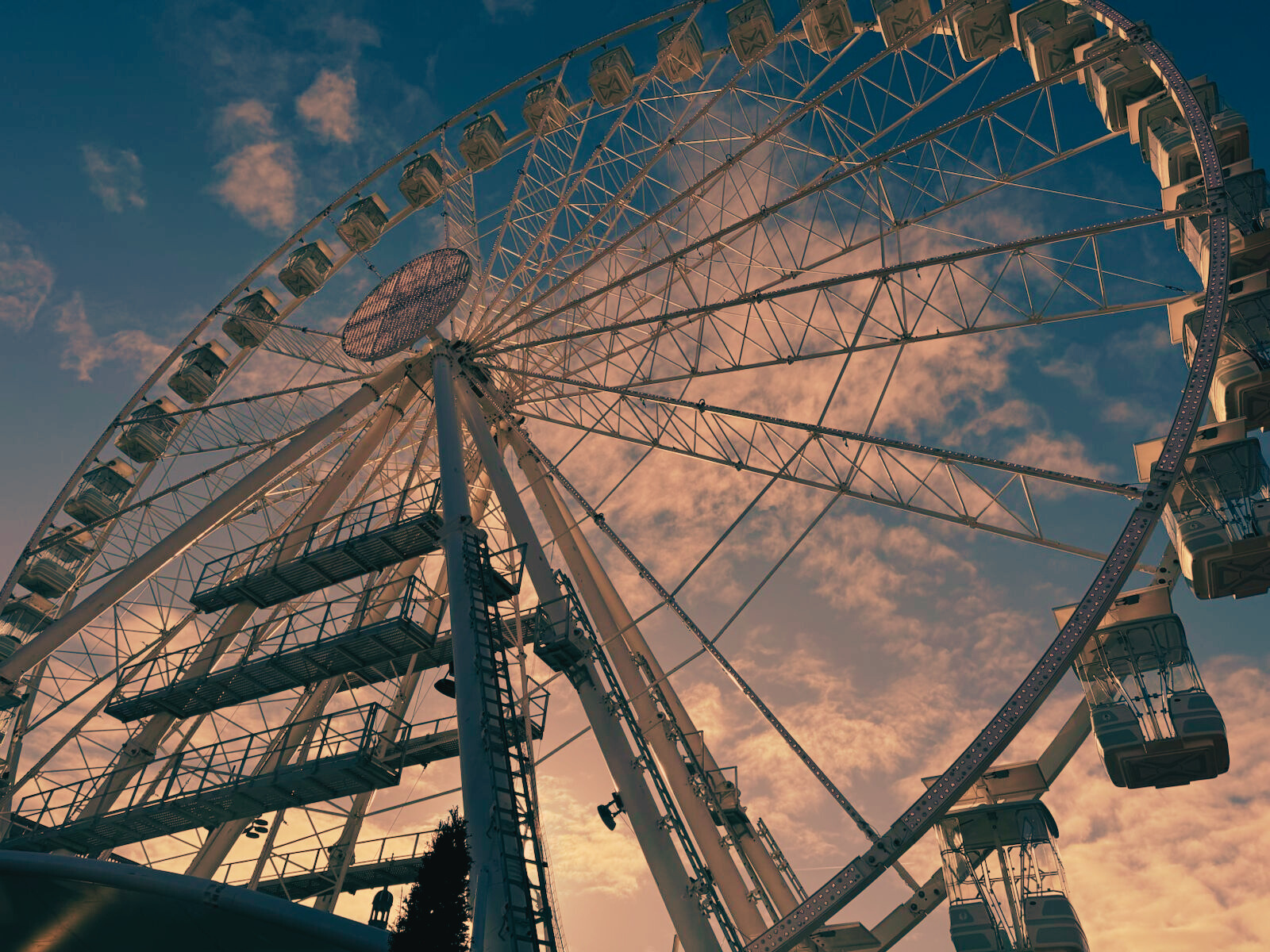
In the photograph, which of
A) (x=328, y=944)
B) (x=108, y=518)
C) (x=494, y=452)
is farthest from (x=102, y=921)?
(x=108, y=518)

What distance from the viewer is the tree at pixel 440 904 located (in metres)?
11.0

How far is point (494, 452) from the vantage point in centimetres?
2086

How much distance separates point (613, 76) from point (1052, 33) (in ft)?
38.3

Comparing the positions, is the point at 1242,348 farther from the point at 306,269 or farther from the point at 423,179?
the point at 306,269

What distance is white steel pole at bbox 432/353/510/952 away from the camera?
37.6 feet

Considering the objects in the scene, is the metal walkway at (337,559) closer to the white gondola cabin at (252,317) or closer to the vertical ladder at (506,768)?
the vertical ladder at (506,768)

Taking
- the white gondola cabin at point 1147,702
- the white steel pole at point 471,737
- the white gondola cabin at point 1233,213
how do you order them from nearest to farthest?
1. the white steel pole at point 471,737
2. the white gondola cabin at point 1147,702
3. the white gondola cabin at point 1233,213

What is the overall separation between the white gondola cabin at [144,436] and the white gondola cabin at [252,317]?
10.5 ft

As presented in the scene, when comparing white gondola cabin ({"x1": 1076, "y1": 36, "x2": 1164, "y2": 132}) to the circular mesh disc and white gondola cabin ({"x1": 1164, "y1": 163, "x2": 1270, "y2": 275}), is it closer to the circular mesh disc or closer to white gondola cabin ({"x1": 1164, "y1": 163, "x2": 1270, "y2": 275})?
white gondola cabin ({"x1": 1164, "y1": 163, "x2": 1270, "y2": 275})

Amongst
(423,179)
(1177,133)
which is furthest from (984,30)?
(423,179)

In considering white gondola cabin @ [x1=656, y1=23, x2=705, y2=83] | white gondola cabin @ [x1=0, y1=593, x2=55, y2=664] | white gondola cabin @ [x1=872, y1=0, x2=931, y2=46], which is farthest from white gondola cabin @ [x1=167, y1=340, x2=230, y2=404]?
white gondola cabin @ [x1=872, y1=0, x2=931, y2=46]

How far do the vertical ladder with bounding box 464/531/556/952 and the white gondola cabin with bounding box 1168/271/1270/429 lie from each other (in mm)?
12070

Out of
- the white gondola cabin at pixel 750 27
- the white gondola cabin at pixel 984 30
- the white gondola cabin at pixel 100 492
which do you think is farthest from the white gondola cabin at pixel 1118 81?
the white gondola cabin at pixel 100 492

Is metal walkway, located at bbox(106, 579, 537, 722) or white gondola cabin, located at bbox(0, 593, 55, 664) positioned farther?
white gondola cabin, located at bbox(0, 593, 55, 664)
